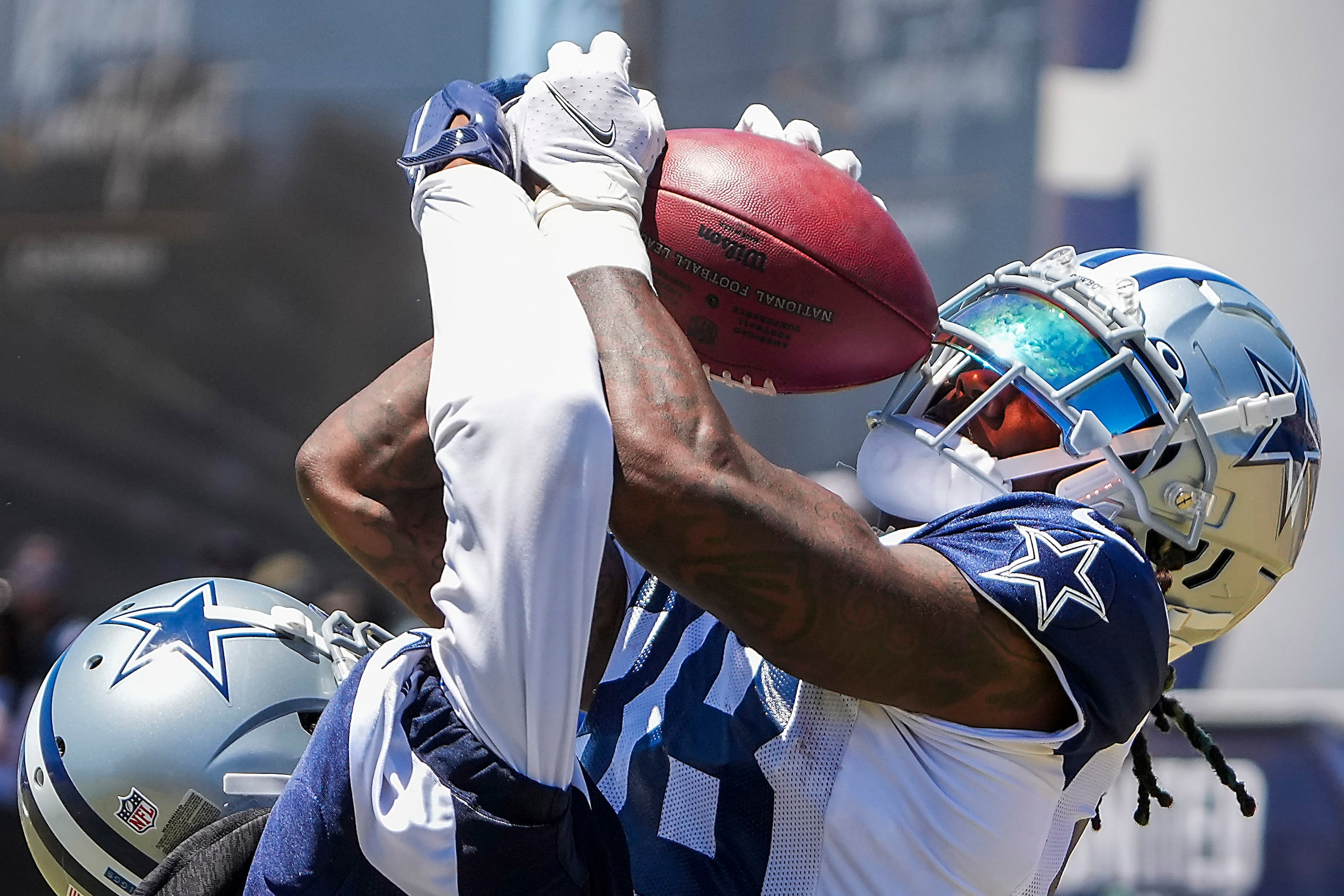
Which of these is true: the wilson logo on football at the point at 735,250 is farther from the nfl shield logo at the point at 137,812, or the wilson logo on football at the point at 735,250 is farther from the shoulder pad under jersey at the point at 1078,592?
the nfl shield logo at the point at 137,812

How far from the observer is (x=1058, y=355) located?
5.74ft

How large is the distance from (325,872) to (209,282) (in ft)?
15.6

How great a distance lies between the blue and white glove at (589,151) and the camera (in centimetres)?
135

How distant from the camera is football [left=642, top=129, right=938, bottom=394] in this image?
1.58 metres

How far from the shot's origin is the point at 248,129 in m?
5.59

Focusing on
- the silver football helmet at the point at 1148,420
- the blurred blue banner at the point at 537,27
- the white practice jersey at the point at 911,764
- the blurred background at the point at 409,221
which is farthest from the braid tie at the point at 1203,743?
the blurred blue banner at the point at 537,27

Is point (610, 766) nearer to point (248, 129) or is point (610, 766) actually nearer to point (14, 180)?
point (248, 129)

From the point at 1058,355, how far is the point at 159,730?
57.4 inches

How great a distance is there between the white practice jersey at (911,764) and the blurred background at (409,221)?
3.01 meters

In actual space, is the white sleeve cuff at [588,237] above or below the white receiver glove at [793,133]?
below

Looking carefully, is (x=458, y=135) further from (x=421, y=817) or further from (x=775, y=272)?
(x=421, y=817)

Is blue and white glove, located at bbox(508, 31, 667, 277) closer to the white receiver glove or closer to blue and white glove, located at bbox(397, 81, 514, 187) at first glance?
blue and white glove, located at bbox(397, 81, 514, 187)

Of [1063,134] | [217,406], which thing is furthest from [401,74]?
[1063,134]

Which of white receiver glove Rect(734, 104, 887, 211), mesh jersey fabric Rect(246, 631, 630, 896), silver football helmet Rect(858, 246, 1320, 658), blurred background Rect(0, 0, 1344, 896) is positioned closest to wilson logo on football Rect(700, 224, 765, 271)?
white receiver glove Rect(734, 104, 887, 211)
